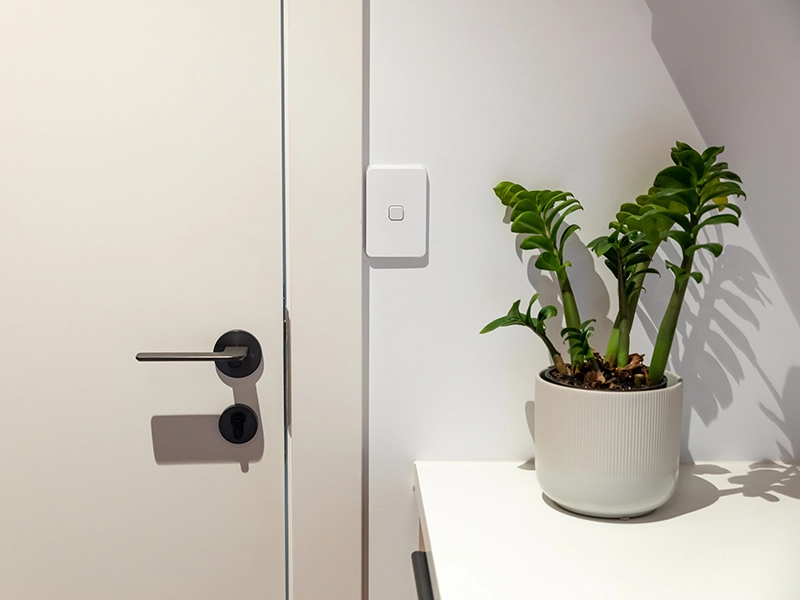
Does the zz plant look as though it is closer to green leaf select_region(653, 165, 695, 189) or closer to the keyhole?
green leaf select_region(653, 165, 695, 189)

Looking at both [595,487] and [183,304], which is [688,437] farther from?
[183,304]

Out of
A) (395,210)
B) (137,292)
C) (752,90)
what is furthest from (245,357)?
(752,90)

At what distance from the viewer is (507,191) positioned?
800mm

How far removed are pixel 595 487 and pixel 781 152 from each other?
19.9 inches

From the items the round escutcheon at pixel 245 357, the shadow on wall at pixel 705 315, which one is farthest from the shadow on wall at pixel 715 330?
the round escutcheon at pixel 245 357

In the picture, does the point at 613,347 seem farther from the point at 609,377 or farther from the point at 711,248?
the point at 711,248

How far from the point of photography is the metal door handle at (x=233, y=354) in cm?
85

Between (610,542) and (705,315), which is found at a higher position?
(705,315)

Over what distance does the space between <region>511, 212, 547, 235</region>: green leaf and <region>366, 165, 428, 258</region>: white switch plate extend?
14 centimetres

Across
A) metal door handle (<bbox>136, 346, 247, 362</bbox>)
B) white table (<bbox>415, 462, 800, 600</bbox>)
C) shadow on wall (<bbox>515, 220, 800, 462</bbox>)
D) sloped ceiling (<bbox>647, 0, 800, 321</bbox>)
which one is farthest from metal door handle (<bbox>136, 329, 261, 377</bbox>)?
sloped ceiling (<bbox>647, 0, 800, 321</bbox>)

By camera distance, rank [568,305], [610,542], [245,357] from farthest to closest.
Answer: [245,357]
[568,305]
[610,542]

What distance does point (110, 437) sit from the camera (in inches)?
34.5

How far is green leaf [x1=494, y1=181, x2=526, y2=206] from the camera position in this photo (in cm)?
Result: 80

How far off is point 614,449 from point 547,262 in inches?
8.5
